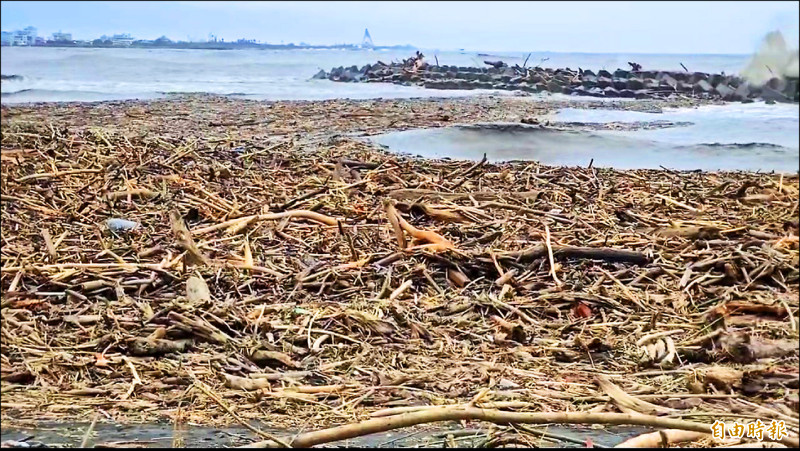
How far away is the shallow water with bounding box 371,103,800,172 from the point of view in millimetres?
2916

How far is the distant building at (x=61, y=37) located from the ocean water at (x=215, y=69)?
30mm

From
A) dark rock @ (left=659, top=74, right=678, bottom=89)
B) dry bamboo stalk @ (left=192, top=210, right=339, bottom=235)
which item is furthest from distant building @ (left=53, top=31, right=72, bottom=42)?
dark rock @ (left=659, top=74, right=678, bottom=89)

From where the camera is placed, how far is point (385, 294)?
63.0 inches

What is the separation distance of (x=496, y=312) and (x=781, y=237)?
1.77 feet

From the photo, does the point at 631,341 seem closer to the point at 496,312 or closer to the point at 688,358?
the point at 688,358


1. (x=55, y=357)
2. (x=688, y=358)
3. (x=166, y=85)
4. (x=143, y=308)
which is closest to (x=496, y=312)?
(x=688, y=358)

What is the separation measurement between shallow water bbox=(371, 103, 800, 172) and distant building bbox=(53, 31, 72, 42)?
1.74 metres

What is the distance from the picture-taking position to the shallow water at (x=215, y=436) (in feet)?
3.04

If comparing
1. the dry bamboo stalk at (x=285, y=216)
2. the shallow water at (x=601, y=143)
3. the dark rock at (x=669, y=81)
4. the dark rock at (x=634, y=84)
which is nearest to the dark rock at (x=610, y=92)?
the dark rock at (x=634, y=84)

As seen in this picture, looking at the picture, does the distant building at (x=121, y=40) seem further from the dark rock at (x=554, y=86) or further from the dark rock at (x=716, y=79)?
the dark rock at (x=554, y=86)

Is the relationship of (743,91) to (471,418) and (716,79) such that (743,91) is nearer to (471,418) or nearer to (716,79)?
(716,79)

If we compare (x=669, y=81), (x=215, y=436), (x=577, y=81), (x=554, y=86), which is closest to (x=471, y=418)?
(x=215, y=436)

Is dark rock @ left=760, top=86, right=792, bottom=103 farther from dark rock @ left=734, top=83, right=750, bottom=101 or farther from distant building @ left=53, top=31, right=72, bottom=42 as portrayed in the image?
distant building @ left=53, top=31, right=72, bottom=42

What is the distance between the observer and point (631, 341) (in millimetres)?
1369
